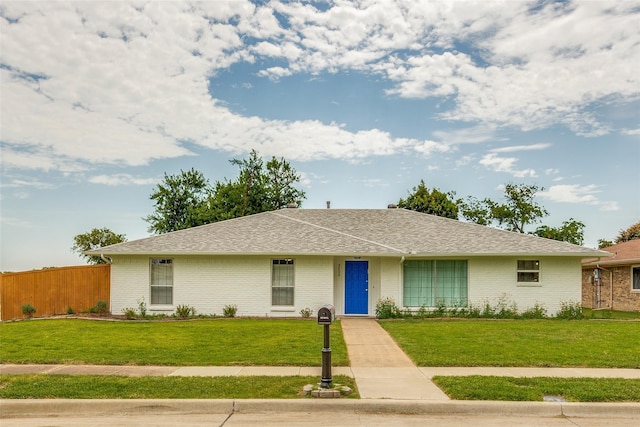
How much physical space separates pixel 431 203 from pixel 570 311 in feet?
69.7

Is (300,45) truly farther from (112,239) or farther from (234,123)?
(112,239)

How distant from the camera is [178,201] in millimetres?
40625

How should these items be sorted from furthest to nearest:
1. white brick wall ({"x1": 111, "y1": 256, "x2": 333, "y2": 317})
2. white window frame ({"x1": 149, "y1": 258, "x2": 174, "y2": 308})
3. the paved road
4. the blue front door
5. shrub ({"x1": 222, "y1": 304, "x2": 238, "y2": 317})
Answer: the blue front door < white window frame ({"x1": 149, "y1": 258, "x2": 174, "y2": 308}) < white brick wall ({"x1": 111, "y1": 256, "x2": 333, "y2": 317}) < shrub ({"x1": 222, "y1": 304, "x2": 238, "y2": 317}) < the paved road

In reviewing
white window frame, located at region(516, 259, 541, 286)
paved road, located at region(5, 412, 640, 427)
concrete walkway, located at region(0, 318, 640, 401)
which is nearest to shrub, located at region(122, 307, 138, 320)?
concrete walkway, located at region(0, 318, 640, 401)

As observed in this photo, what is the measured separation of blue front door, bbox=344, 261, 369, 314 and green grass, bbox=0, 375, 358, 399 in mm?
11841

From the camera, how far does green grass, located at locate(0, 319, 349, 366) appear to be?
11859 mm

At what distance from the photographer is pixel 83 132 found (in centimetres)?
2459

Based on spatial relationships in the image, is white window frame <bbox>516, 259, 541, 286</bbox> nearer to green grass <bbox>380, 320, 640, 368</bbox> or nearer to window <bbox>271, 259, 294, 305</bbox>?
green grass <bbox>380, 320, 640, 368</bbox>

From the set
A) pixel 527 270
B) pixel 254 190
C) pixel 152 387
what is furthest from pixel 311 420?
pixel 254 190

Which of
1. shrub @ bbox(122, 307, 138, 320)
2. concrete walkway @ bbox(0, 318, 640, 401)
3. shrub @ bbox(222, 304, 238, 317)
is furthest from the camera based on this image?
shrub @ bbox(222, 304, 238, 317)

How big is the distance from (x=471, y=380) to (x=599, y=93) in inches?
816

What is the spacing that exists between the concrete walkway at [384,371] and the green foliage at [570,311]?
8650 millimetres

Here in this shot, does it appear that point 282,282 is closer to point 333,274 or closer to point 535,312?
point 333,274

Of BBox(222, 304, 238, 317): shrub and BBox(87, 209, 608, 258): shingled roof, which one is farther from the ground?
BBox(87, 209, 608, 258): shingled roof
